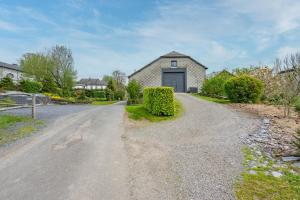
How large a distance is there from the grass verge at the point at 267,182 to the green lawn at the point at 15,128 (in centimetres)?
671

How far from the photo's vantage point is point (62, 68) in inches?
1315

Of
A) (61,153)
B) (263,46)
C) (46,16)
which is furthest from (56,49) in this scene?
(61,153)

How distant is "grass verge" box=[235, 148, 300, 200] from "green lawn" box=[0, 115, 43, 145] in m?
6.71

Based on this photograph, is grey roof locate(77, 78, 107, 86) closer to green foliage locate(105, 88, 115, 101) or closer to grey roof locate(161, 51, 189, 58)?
green foliage locate(105, 88, 115, 101)

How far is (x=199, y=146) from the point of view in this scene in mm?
5914

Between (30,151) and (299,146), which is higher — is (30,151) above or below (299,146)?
below

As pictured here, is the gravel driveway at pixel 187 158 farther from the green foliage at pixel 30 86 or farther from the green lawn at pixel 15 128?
the green foliage at pixel 30 86

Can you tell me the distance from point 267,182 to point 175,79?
93.5 ft

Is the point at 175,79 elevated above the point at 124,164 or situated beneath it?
elevated above

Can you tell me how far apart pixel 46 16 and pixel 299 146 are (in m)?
15.0

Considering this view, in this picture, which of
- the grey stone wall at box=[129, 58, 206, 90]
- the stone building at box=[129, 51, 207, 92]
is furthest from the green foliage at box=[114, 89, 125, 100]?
the grey stone wall at box=[129, 58, 206, 90]

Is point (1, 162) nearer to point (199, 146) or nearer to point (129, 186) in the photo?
point (129, 186)

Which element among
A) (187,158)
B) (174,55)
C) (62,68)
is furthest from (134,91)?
(187,158)

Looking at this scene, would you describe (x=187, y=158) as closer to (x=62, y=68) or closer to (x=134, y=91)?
(x=134, y=91)
